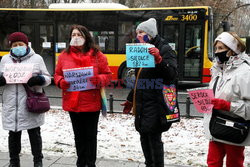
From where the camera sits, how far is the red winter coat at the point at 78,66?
3.73 meters

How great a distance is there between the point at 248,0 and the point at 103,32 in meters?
19.1

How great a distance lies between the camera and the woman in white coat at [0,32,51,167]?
3.96 m

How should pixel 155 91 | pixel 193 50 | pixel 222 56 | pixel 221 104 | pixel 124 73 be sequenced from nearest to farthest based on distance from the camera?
pixel 221 104
pixel 222 56
pixel 155 91
pixel 193 50
pixel 124 73

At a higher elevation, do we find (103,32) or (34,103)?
(103,32)

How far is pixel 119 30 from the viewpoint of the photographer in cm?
1284

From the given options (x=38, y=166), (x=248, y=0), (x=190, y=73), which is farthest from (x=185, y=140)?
(x=248, y=0)

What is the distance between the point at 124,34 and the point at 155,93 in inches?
376

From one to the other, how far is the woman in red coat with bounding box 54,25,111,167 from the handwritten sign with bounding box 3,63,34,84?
0.38 metres

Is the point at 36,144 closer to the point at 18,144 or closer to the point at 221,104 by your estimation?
the point at 18,144

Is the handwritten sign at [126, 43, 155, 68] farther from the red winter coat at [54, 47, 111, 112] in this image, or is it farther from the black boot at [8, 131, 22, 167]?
the black boot at [8, 131, 22, 167]

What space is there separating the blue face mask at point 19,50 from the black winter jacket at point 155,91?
151 centimetres

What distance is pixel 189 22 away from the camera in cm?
1223

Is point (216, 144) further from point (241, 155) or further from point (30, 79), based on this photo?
point (30, 79)

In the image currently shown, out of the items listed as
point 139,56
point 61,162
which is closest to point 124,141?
point 61,162
